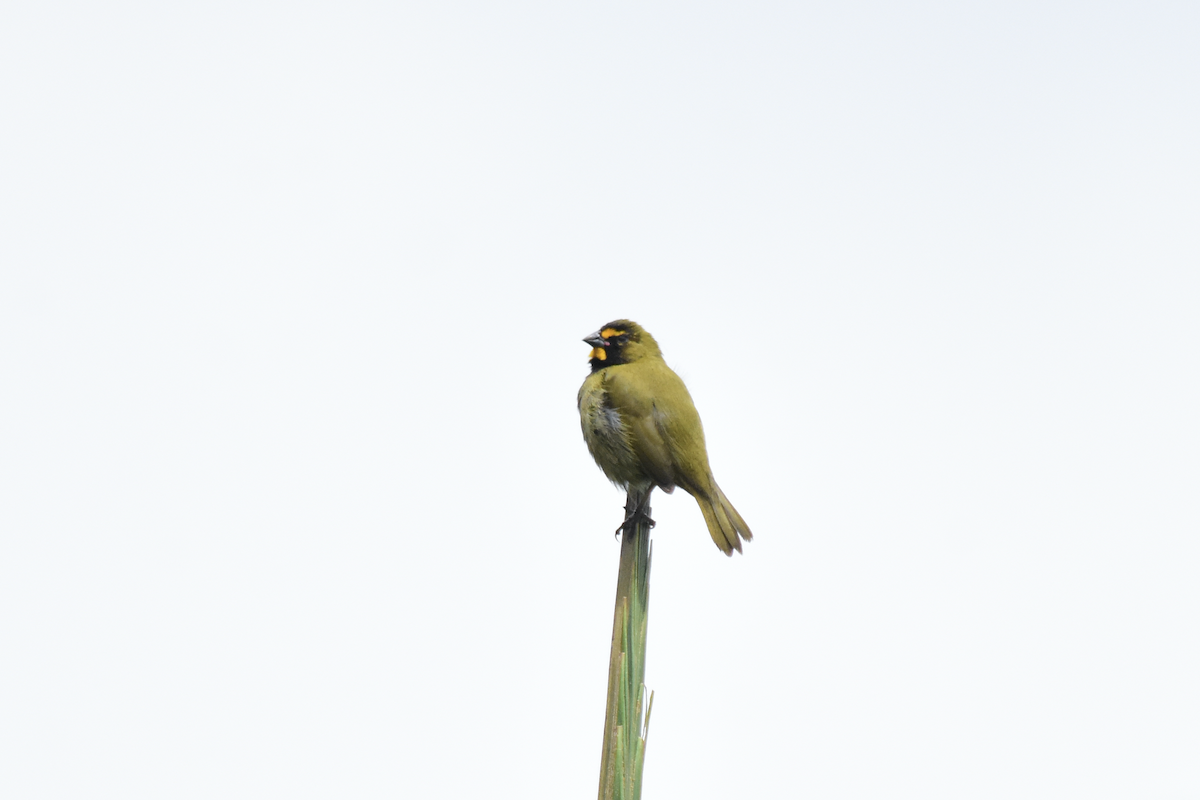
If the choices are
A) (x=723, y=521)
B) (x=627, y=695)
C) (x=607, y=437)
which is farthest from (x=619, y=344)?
(x=627, y=695)

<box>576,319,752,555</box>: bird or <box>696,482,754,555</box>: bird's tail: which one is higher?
<box>576,319,752,555</box>: bird

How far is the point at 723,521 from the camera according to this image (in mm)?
4863

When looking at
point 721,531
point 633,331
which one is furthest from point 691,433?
point 633,331

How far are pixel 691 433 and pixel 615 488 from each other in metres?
0.70

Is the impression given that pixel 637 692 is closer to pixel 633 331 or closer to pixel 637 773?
pixel 637 773

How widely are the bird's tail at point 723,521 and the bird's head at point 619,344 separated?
1.22 m

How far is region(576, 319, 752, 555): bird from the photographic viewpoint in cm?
505

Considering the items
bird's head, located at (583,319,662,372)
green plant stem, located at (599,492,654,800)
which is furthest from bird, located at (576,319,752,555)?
green plant stem, located at (599,492,654,800)

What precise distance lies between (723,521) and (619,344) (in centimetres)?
159

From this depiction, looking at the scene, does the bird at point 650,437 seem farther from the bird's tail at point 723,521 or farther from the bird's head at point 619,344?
the bird's head at point 619,344

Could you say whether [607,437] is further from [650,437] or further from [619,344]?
[619,344]

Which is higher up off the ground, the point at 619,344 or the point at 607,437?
the point at 619,344

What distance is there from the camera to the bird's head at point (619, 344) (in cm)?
614

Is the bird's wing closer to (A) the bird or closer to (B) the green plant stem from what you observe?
(A) the bird
